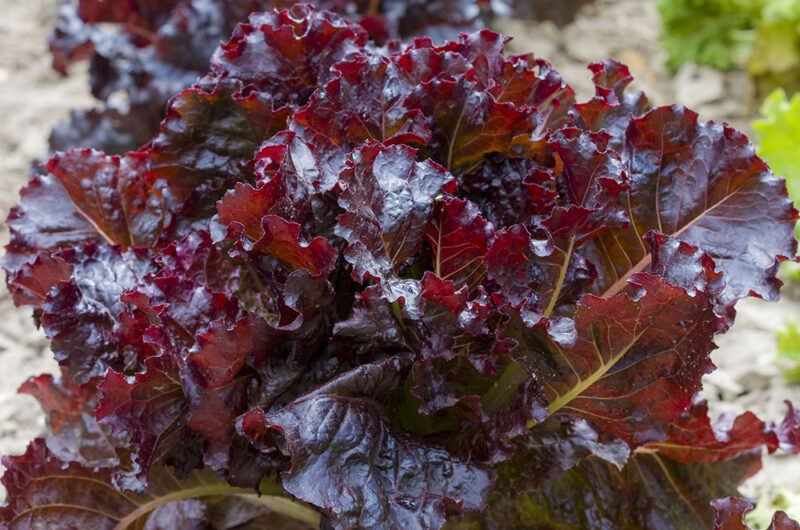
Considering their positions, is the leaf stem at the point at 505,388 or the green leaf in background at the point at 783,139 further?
the green leaf in background at the point at 783,139

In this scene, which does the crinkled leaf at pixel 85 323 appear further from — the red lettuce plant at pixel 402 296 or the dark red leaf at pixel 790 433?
the dark red leaf at pixel 790 433

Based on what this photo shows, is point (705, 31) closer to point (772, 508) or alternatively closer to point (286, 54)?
point (772, 508)

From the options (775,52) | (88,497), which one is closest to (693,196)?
(88,497)

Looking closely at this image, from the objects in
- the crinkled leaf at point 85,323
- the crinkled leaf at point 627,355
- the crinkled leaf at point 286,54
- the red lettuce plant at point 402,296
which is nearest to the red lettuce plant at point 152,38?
the crinkled leaf at point 286,54

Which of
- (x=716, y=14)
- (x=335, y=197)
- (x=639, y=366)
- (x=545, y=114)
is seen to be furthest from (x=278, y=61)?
(x=716, y=14)

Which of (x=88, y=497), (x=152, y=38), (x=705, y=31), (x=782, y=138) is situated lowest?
(x=88, y=497)
